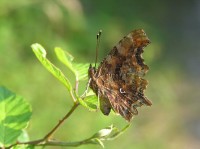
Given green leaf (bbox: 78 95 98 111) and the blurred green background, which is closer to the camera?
green leaf (bbox: 78 95 98 111)

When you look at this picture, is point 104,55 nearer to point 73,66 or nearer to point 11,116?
point 73,66

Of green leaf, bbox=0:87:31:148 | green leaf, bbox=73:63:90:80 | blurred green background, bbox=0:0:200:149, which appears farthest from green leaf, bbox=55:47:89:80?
blurred green background, bbox=0:0:200:149

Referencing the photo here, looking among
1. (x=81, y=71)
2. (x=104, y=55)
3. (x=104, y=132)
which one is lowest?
(x=104, y=132)

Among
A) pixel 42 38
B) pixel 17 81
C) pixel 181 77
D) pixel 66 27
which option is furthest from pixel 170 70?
pixel 17 81

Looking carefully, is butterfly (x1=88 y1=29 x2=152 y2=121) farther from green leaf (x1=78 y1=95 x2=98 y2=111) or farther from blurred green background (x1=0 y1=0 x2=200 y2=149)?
blurred green background (x1=0 y1=0 x2=200 y2=149)

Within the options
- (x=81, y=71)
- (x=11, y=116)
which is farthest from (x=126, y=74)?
(x=11, y=116)

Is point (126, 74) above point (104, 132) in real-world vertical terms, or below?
above
